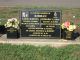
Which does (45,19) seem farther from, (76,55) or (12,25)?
(76,55)

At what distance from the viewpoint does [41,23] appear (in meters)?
10.3

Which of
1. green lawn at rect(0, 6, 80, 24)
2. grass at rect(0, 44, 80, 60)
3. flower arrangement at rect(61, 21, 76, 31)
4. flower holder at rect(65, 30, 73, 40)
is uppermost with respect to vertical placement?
flower arrangement at rect(61, 21, 76, 31)

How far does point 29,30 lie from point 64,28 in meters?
1.01

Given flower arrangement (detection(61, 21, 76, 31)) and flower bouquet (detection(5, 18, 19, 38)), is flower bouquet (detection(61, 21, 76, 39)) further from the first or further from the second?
flower bouquet (detection(5, 18, 19, 38))

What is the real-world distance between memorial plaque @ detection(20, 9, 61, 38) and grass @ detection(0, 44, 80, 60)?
2.28 feet

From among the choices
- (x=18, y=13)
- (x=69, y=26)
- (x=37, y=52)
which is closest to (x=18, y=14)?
(x=18, y=13)

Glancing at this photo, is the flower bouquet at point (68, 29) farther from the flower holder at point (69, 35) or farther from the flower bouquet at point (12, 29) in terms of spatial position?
the flower bouquet at point (12, 29)

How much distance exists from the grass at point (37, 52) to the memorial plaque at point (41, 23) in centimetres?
70

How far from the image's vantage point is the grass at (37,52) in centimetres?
897

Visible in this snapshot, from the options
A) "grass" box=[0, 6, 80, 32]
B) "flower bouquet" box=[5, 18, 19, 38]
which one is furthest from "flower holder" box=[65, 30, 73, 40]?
"grass" box=[0, 6, 80, 32]

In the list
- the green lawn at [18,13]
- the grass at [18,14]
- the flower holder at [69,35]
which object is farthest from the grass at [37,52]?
the green lawn at [18,13]

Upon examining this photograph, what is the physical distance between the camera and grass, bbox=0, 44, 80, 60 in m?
8.97

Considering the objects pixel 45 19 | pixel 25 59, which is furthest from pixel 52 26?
pixel 25 59

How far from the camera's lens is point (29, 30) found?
10.3m
